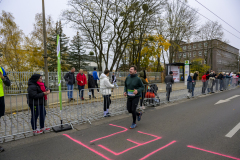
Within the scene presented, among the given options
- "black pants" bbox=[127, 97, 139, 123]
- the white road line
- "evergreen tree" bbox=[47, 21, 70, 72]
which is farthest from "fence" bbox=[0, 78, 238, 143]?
"evergreen tree" bbox=[47, 21, 70, 72]

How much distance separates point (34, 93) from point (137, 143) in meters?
2.96

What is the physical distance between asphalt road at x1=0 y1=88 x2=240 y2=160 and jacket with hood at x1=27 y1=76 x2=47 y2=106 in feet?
3.10

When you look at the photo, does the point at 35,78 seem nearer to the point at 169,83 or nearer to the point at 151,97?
the point at 151,97

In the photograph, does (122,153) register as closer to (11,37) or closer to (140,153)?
(140,153)

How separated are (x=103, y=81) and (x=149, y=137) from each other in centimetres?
295

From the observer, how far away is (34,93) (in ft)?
14.3

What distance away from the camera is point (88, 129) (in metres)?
5.04

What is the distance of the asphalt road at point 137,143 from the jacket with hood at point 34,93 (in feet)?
3.10

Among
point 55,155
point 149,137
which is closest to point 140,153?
point 149,137

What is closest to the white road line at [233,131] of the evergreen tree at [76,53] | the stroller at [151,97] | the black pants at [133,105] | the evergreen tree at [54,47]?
the black pants at [133,105]

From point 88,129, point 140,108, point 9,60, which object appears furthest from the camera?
point 9,60

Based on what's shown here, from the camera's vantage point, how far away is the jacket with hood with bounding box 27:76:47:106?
4367 millimetres

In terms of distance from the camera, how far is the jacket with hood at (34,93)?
437 centimetres

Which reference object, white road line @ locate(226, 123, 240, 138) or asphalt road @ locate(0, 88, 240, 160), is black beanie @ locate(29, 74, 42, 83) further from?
white road line @ locate(226, 123, 240, 138)
